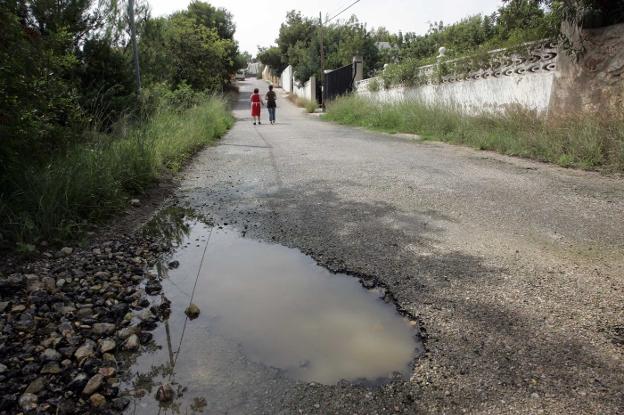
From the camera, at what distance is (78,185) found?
3.73 meters

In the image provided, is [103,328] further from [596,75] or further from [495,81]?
[495,81]

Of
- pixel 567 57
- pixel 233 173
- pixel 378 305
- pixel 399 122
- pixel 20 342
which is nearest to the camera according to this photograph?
pixel 20 342

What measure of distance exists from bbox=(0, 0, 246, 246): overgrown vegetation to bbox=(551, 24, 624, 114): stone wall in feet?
21.6

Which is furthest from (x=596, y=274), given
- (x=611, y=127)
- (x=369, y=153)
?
(x=369, y=153)

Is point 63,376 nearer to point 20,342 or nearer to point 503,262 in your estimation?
point 20,342

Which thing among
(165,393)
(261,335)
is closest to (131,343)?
(165,393)

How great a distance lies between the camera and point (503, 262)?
3.00 metres

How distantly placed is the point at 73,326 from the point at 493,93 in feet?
32.1

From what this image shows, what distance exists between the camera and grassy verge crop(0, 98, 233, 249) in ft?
10.8

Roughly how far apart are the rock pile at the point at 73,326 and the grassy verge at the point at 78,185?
0.37 meters

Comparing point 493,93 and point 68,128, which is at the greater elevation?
point 493,93

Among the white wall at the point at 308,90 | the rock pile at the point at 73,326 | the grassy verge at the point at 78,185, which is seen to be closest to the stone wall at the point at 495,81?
the grassy verge at the point at 78,185

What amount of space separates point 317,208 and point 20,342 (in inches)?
114

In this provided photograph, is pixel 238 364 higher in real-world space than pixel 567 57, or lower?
lower
